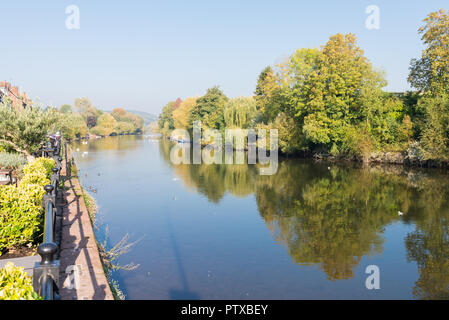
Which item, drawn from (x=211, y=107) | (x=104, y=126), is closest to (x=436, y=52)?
→ (x=211, y=107)

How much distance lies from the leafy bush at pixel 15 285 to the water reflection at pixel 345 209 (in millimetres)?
7699

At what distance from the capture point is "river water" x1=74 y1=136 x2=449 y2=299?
8867mm

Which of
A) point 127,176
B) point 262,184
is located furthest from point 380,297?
point 127,176

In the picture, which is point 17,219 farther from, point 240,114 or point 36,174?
point 240,114

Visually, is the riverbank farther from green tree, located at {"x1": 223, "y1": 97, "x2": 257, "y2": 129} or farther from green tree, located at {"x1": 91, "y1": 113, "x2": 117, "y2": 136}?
green tree, located at {"x1": 91, "y1": 113, "x2": 117, "y2": 136}

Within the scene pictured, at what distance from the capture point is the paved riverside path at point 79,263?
595cm

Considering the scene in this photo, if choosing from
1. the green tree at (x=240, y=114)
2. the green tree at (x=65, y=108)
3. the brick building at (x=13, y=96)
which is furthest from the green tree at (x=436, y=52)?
the green tree at (x=65, y=108)

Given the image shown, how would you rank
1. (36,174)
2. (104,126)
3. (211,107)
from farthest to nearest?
(104,126) → (211,107) → (36,174)

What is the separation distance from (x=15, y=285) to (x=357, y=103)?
34.8 metres

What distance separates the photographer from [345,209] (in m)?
16.7

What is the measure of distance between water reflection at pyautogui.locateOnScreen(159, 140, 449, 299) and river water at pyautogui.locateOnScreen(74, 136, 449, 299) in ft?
0.17

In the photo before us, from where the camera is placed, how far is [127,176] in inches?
1053

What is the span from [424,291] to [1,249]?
9894 millimetres

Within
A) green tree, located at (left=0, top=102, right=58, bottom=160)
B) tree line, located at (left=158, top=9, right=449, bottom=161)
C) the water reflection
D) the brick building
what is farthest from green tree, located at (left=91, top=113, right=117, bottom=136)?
green tree, located at (left=0, top=102, right=58, bottom=160)
